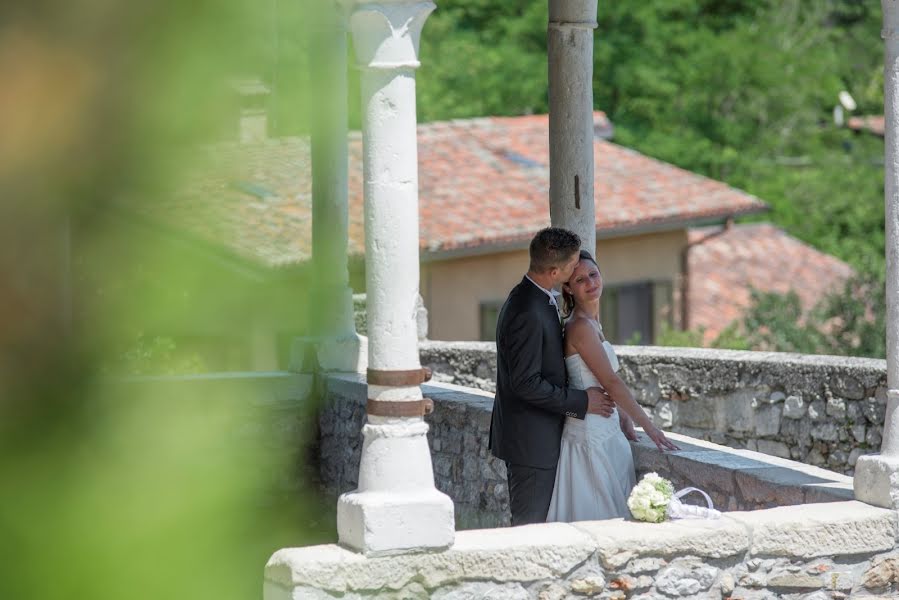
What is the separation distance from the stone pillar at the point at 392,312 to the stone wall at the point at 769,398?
3.92 m

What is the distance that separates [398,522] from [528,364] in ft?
2.83

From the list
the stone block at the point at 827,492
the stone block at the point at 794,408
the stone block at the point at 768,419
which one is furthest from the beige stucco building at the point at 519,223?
the stone block at the point at 827,492

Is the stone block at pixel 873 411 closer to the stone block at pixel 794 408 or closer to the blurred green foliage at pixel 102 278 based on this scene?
the stone block at pixel 794 408

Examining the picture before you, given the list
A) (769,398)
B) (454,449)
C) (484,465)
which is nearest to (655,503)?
(484,465)

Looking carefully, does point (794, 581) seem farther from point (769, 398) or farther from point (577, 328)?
point (769, 398)

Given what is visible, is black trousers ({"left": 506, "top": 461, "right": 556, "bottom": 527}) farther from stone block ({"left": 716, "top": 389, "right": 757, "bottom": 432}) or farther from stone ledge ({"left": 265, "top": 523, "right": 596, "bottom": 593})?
stone block ({"left": 716, "top": 389, "right": 757, "bottom": 432})

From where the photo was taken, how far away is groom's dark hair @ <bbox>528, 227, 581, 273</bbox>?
4.66m

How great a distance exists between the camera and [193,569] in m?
2.45

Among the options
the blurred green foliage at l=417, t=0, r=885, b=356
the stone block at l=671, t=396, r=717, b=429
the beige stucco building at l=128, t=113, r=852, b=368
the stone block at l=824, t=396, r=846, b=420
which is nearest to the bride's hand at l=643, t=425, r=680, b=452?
the stone block at l=824, t=396, r=846, b=420

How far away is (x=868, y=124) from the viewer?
28.4m

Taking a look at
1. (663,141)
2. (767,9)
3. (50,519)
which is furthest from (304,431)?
(767,9)

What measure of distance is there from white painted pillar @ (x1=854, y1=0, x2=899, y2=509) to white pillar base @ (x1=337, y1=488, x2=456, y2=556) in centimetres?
138

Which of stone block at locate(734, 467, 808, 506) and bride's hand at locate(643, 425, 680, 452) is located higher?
bride's hand at locate(643, 425, 680, 452)

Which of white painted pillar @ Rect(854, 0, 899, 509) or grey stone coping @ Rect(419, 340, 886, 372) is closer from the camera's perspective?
white painted pillar @ Rect(854, 0, 899, 509)
